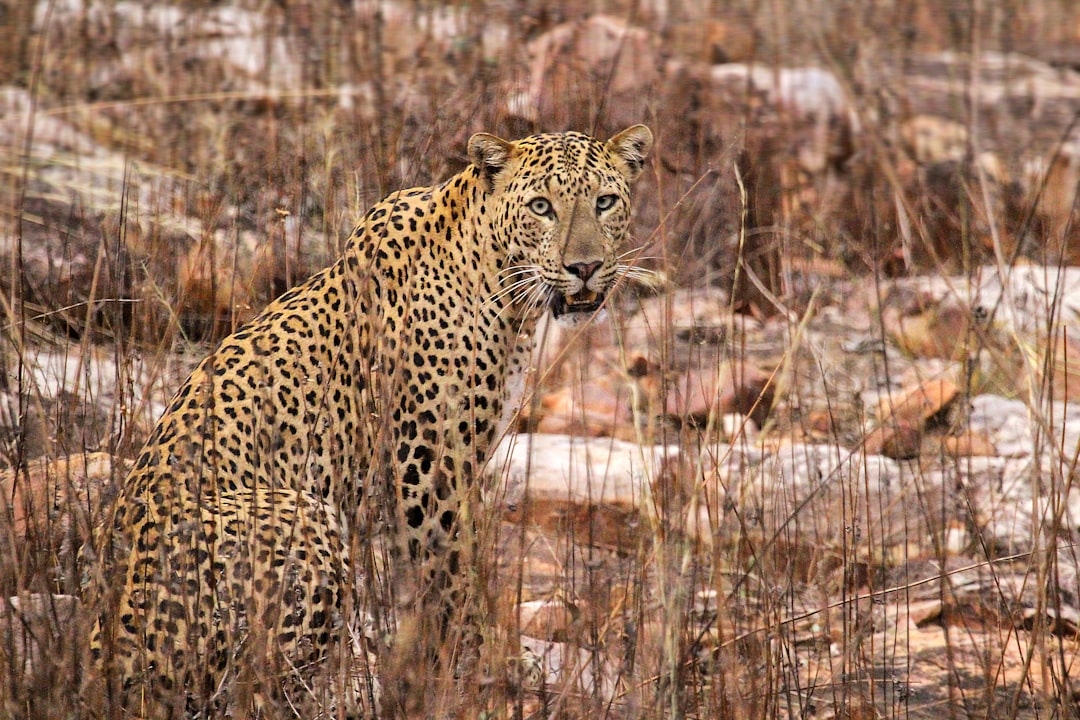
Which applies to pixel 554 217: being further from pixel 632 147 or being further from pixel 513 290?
pixel 632 147

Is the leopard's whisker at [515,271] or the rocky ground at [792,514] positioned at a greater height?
the leopard's whisker at [515,271]

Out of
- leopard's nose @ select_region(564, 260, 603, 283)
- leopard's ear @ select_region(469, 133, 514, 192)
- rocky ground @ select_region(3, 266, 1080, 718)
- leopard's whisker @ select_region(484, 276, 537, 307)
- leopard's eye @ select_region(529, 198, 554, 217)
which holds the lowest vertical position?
rocky ground @ select_region(3, 266, 1080, 718)

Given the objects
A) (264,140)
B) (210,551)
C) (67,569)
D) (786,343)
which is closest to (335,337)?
(210,551)

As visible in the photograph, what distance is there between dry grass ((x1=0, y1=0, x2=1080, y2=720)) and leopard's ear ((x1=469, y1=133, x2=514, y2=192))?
29 cm

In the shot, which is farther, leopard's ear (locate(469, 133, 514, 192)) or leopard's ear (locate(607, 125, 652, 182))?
leopard's ear (locate(607, 125, 652, 182))

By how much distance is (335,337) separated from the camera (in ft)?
15.1

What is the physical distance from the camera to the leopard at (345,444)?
331 centimetres

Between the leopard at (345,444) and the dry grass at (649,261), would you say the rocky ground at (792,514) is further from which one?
the leopard at (345,444)

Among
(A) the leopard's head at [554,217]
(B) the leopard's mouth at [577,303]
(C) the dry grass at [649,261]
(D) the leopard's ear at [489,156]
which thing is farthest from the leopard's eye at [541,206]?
(C) the dry grass at [649,261]

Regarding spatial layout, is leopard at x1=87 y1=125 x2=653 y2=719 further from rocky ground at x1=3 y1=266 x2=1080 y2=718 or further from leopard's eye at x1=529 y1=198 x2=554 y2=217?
rocky ground at x1=3 y1=266 x2=1080 y2=718

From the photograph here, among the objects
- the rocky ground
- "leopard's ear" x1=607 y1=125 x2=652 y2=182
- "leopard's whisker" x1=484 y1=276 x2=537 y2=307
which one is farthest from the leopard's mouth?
"leopard's ear" x1=607 y1=125 x2=652 y2=182

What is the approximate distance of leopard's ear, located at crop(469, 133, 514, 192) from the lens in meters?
4.90

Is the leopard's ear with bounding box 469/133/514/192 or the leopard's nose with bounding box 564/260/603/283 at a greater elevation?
the leopard's ear with bounding box 469/133/514/192

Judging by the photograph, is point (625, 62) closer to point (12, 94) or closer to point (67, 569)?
point (12, 94)
